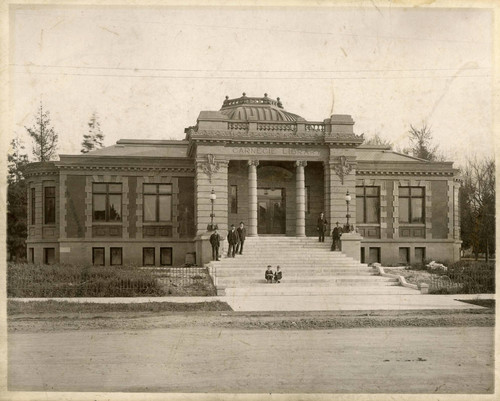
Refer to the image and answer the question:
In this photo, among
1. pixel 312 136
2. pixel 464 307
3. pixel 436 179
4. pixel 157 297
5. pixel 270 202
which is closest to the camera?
pixel 464 307

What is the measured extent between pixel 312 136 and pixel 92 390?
24762 millimetres

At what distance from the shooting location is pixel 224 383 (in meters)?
9.34

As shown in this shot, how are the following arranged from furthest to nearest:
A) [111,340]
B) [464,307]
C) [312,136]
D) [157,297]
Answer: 1. [312,136]
2. [157,297]
3. [464,307]
4. [111,340]

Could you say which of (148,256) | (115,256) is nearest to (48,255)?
(115,256)

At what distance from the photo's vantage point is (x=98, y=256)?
35.5 meters

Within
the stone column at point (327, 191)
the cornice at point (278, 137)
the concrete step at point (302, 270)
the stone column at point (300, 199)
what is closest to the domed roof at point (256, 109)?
the cornice at point (278, 137)

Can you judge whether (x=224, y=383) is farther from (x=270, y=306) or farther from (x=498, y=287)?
(x=270, y=306)

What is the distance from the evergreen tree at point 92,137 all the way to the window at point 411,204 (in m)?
37.8

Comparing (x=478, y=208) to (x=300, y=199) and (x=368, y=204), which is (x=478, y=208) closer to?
(x=368, y=204)

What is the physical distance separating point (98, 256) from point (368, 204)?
16.9 m

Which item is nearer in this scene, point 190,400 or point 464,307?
point 190,400

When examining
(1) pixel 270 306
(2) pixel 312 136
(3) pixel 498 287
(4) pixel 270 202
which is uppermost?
(2) pixel 312 136

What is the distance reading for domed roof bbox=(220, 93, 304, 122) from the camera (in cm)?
3556

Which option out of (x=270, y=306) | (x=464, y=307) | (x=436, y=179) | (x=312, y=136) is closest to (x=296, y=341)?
(x=270, y=306)
